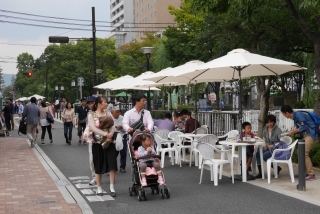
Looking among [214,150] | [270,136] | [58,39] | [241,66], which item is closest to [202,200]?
[270,136]

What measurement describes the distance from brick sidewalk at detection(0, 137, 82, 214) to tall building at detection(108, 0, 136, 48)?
108 metres

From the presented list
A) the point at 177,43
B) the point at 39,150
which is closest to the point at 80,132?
the point at 39,150

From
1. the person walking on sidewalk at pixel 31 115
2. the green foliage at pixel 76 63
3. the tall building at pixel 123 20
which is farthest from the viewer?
the tall building at pixel 123 20

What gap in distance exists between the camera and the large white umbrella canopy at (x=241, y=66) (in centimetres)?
1095

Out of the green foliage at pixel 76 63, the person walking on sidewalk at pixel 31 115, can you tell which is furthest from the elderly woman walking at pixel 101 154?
the green foliage at pixel 76 63

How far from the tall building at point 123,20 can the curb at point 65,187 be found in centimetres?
10768

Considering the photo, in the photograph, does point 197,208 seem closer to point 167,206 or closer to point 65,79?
point 167,206

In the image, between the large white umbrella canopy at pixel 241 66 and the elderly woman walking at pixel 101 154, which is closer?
the elderly woman walking at pixel 101 154

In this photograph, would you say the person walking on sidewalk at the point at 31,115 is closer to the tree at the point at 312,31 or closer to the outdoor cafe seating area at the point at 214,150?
the outdoor cafe seating area at the point at 214,150

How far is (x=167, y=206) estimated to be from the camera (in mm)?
8250

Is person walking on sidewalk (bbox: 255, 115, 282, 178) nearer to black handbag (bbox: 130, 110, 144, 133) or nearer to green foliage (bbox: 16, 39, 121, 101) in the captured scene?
black handbag (bbox: 130, 110, 144, 133)

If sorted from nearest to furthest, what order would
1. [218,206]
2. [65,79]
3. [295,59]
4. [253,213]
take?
[253,213]
[218,206]
[295,59]
[65,79]

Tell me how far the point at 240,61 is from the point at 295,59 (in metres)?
14.1

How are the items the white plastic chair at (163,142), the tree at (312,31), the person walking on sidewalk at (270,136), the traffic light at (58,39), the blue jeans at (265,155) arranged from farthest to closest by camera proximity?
1. the traffic light at (58,39)
2. the white plastic chair at (163,142)
3. the tree at (312,31)
4. the blue jeans at (265,155)
5. the person walking on sidewalk at (270,136)
